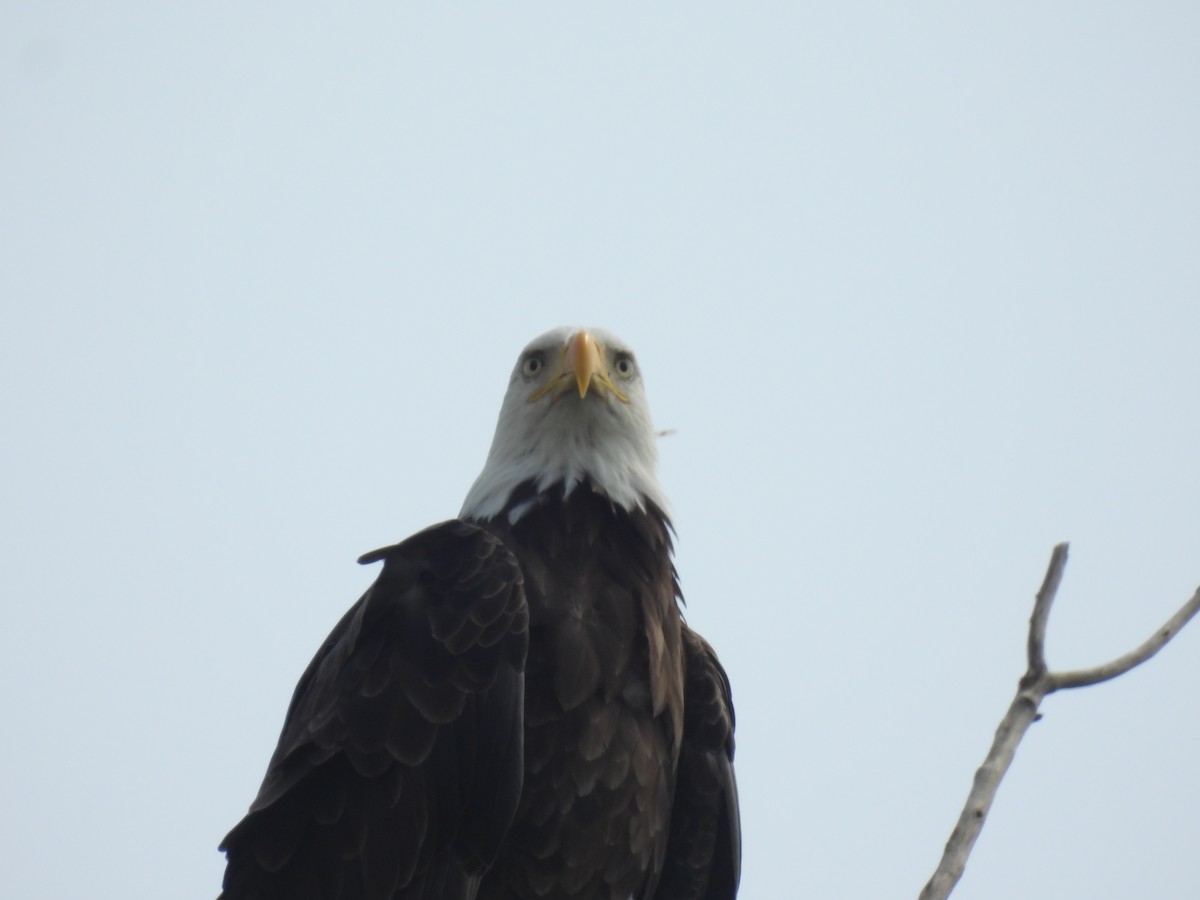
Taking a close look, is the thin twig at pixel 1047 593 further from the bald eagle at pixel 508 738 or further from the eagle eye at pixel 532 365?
the eagle eye at pixel 532 365

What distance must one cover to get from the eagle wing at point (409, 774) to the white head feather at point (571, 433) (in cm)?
88

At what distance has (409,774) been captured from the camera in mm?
5184

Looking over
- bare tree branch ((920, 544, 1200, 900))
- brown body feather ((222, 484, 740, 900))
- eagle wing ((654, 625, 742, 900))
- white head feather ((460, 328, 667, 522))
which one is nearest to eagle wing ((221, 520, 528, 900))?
brown body feather ((222, 484, 740, 900))

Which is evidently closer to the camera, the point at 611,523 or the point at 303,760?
the point at 303,760

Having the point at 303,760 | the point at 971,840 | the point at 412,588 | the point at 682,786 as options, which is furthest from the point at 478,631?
the point at 971,840

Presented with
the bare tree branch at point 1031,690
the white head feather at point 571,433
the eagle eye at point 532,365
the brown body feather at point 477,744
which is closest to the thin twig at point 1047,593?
the bare tree branch at point 1031,690

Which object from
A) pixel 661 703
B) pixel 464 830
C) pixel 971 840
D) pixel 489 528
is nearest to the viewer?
pixel 971 840

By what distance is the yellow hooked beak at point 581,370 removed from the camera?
607 cm

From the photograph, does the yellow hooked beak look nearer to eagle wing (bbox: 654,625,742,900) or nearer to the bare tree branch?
eagle wing (bbox: 654,625,742,900)

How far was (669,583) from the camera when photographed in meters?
6.11

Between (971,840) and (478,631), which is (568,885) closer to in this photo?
(478,631)

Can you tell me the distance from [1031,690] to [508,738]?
6.33ft

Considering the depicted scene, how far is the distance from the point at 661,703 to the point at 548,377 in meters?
1.59

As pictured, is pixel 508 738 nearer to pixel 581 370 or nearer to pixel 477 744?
pixel 477 744
